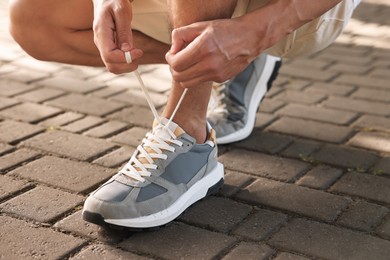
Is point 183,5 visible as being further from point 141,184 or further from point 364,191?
point 364,191

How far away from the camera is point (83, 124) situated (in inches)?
104

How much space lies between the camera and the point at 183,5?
1.76 metres

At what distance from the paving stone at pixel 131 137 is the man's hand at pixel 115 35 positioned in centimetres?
72

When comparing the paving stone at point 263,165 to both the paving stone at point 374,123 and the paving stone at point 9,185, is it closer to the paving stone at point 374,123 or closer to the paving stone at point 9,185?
the paving stone at point 374,123

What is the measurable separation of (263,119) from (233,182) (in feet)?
2.15

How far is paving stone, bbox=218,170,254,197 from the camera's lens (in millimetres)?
2072

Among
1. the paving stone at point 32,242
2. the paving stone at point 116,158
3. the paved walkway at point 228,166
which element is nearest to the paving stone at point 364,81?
the paved walkway at point 228,166

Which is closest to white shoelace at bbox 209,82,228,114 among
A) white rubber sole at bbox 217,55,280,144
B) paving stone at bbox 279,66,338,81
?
white rubber sole at bbox 217,55,280,144

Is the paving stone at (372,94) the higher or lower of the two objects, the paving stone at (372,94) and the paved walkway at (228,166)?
the lower

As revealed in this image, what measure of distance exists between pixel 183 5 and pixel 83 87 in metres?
1.47

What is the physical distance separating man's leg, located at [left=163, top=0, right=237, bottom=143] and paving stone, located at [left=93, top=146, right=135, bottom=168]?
380 millimetres

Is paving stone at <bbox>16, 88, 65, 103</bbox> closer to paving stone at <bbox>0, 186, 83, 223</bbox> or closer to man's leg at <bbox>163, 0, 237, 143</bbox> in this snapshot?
paving stone at <bbox>0, 186, 83, 223</bbox>

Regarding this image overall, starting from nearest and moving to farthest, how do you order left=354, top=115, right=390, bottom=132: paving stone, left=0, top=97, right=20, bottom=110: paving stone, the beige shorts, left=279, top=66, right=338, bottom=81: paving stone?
the beige shorts < left=354, top=115, right=390, bottom=132: paving stone < left=0, top=97, right=20, bottom=110: paving stone < left=279, top=66, right=338, bottom=81: paving stone

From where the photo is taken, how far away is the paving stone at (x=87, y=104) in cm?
282
